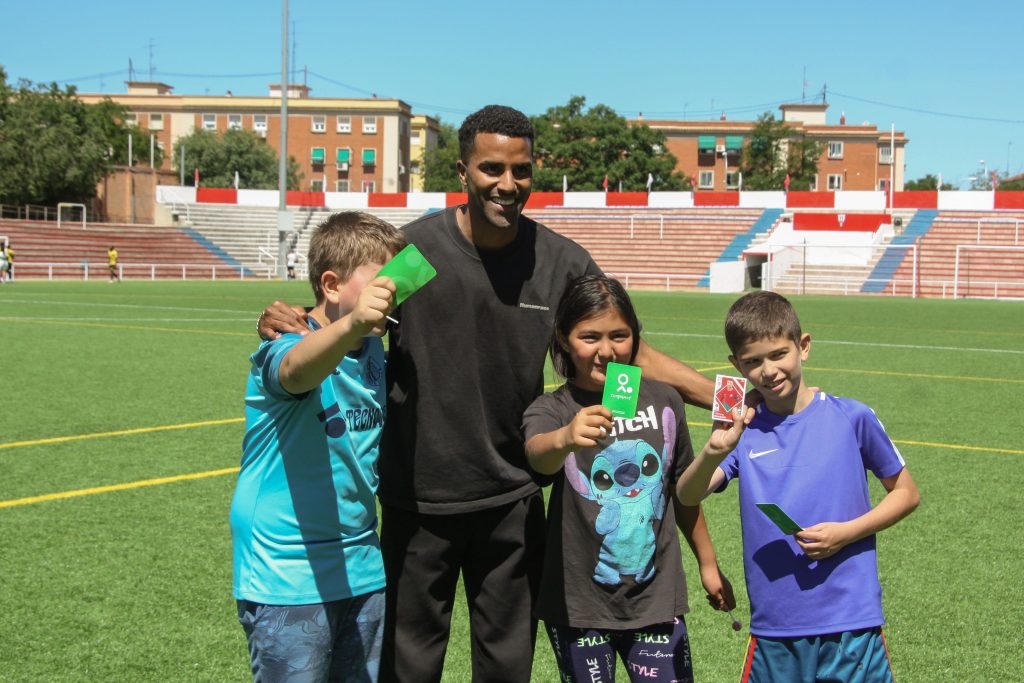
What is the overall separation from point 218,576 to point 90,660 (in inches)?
42.7

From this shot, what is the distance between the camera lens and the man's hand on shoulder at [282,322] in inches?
113

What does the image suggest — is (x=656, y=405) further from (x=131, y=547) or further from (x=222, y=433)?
(x=222, y=433)

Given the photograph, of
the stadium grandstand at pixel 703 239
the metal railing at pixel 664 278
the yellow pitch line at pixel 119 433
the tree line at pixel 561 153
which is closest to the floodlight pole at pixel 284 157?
the stadium grandstand at pixel 703 239

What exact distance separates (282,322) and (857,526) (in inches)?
62.0

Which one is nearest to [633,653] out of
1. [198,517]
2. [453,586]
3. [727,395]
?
[453,586]

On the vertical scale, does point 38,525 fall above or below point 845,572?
below

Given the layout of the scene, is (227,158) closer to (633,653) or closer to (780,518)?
(633,653)

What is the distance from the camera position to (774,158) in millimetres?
87875

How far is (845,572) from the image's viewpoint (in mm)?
2996

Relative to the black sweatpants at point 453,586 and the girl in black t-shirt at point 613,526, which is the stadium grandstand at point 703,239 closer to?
the black sweatpants at point 453,586

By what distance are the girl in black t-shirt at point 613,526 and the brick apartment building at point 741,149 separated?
10451 centimetres

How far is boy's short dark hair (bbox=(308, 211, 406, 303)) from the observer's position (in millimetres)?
2889

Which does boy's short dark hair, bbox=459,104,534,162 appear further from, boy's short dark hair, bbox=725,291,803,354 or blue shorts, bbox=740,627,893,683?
blue shorts, bbox=740,627,893,683

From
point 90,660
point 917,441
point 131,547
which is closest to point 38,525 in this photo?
point 131,547
